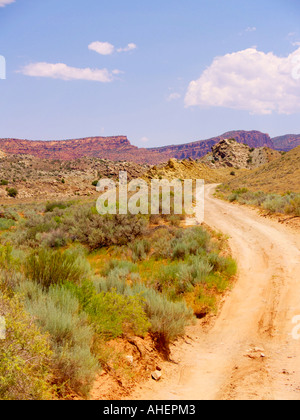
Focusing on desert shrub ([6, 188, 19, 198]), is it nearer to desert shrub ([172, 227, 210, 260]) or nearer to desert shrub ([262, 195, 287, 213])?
desert shrub ([262, 195, 287, 213])

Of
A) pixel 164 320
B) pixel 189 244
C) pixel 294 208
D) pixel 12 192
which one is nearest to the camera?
pixel 164 320

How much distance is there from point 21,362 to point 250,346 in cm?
394

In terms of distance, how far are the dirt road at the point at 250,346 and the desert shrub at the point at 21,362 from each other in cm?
139

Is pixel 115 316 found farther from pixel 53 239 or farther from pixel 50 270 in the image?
pixel 53 239

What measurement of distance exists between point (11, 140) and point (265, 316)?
617 feet

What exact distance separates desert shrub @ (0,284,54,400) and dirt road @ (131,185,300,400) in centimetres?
139

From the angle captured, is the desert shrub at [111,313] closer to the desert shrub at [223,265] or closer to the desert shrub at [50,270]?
the desert shrub at [50,270]

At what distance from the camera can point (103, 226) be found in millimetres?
Answer: 13289

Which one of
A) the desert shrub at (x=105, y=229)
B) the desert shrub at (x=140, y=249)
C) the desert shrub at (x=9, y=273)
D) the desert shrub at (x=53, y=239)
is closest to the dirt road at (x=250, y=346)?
the desert shrub at (x=9, y=273)

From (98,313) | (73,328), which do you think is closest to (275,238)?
(98,313)

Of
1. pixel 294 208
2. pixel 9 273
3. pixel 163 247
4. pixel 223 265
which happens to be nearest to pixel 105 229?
pixel 163 247

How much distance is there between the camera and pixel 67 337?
3527 mm

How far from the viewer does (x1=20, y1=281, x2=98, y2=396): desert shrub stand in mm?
3105

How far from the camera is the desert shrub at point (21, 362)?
2.51m
